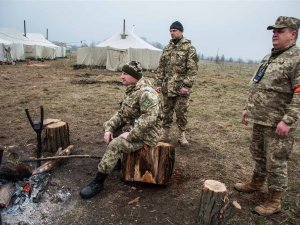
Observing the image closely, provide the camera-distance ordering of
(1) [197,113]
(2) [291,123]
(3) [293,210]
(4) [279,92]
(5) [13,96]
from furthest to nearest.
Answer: (5) [13,96] < (1) [197,113] < (3) [293,210] < (4) [279,92] < (2) [291,123]

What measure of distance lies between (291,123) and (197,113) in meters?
5.56

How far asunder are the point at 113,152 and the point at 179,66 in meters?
2.37

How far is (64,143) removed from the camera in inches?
205

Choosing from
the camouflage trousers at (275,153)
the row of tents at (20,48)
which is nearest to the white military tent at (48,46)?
the row of tents at (20,48)

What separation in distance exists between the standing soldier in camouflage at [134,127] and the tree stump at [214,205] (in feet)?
3.51

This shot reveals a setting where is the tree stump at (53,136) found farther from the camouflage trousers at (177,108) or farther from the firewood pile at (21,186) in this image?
the camouflage trousers at (177,108)

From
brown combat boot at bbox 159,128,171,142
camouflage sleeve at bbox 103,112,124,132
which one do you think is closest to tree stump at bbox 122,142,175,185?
camouflage sleeve at bbox 103,112,124,132

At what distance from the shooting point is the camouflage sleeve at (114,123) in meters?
4.30

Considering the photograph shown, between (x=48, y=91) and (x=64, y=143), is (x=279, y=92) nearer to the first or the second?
(x=64, y=143)

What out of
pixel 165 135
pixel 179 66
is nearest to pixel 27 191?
pixel 165 135

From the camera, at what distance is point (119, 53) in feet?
68.0

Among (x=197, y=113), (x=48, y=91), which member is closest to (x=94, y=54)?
(x=48, y=91)

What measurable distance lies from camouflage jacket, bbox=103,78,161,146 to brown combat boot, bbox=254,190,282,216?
1.56m

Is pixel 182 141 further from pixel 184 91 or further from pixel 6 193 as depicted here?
pixel 6 193
